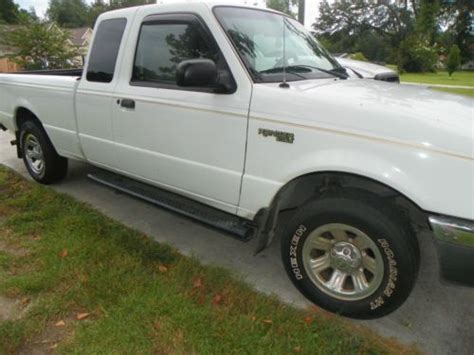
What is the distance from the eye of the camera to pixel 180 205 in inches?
138

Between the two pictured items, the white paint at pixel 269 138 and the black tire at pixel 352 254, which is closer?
the white paint at pixel 269 138

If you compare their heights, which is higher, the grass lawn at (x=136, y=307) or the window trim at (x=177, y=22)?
the window trim at (x=177, y=22)

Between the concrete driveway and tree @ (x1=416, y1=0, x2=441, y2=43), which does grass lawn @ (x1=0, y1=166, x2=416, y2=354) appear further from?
tree @ (x1=416, y1=0, x2=441, y2=43)

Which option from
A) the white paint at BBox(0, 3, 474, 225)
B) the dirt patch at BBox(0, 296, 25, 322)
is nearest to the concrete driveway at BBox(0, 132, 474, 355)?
the white paint at BBox(0, 3, 474, 225)

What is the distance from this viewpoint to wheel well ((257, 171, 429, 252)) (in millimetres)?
2647

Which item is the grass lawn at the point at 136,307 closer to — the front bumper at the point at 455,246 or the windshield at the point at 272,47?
the front bumper at the point at 455,246

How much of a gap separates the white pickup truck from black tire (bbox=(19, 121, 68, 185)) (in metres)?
1.20

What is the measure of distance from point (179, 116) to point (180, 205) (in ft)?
2.52

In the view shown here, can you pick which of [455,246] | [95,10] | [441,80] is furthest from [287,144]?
[95,10]

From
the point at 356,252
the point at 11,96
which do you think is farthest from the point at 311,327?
the point at 11,96

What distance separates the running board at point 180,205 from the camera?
310 centimetres

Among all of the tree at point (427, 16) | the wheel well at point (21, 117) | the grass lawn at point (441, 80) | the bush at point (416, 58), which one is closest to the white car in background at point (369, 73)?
the wheel well at point (21, 117)

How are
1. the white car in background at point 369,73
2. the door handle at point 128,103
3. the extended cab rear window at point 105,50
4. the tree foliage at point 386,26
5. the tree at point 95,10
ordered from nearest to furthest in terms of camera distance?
the door handle at point 128,103 → the extended cab rear window at point 105,50 → the white car in background at point 369,73 → the tree foliage at point 386,26 → the tree at point 95,10

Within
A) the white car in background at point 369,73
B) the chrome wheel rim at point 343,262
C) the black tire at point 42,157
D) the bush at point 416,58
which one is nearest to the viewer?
the chrome wheel rim at point 343,262
